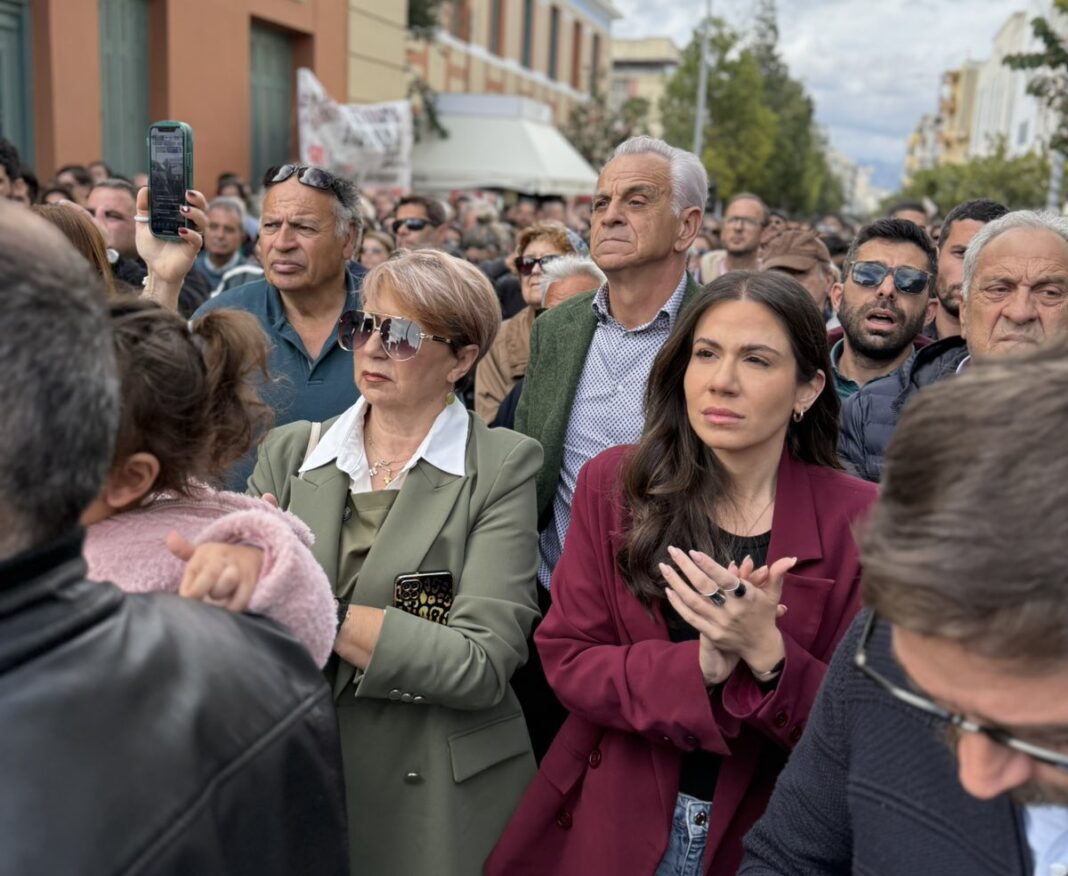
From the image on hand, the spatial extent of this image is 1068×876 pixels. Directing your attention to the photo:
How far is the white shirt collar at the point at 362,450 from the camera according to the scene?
2582 millimetres

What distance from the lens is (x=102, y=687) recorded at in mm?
1032

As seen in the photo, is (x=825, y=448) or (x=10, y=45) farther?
(x=10, y=45)

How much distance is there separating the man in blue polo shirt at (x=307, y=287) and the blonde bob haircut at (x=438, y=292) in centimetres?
84

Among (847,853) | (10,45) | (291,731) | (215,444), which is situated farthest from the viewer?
(10,45)

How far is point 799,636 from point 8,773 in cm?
166

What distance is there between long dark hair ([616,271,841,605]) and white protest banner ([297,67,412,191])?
11.4m

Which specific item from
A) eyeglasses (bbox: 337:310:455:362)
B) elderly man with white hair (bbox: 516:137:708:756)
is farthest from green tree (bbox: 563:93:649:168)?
eyeglasses (bbox: 337:310:455:362)

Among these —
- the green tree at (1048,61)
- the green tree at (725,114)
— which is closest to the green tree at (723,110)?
the green tree at (725,114)

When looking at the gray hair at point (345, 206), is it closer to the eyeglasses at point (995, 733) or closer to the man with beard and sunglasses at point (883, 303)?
the man with beard and sunglasses at point (883, 303)

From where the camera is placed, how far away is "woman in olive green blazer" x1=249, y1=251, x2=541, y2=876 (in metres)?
2.32

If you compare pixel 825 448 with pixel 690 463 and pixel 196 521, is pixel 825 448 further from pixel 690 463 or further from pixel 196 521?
pixel 196 521

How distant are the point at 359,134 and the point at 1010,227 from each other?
11381 millimetres

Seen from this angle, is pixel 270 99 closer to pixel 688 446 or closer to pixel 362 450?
pixel 362 450

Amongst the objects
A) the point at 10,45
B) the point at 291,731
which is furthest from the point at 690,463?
the point at 10,45
